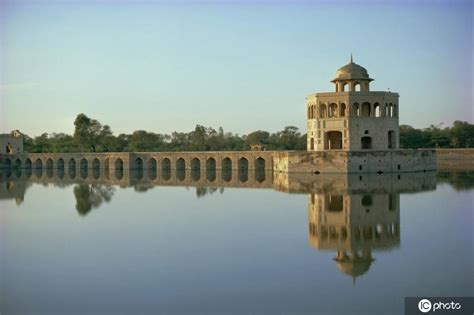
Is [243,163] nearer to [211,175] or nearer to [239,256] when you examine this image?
[211,175]

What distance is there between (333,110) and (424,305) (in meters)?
22.5

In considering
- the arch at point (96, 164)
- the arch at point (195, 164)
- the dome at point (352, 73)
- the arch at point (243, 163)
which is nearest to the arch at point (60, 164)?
the arch at point (96, 164)

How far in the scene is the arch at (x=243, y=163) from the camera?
32944 millimetres

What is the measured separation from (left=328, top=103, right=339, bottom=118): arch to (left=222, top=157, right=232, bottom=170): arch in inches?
362

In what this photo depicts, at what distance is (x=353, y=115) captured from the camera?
85.2ft

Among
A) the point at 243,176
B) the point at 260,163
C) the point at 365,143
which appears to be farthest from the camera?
the point at 260,163

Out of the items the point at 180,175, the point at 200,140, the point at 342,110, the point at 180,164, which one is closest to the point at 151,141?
the point at 200,140

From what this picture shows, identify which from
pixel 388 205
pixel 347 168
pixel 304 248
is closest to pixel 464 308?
pixel 304 248

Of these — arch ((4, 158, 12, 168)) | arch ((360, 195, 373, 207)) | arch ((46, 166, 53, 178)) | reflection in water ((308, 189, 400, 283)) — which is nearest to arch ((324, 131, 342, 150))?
reflection in water ((308, 189, 400, 283))

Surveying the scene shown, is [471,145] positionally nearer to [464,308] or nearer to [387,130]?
[387,130]

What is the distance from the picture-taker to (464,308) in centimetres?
535

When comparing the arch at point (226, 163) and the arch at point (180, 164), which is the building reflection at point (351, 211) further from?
the arch at point (180, 164)

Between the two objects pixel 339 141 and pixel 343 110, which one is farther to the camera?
pixel 339 141

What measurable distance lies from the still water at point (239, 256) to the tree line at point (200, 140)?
30452mm
